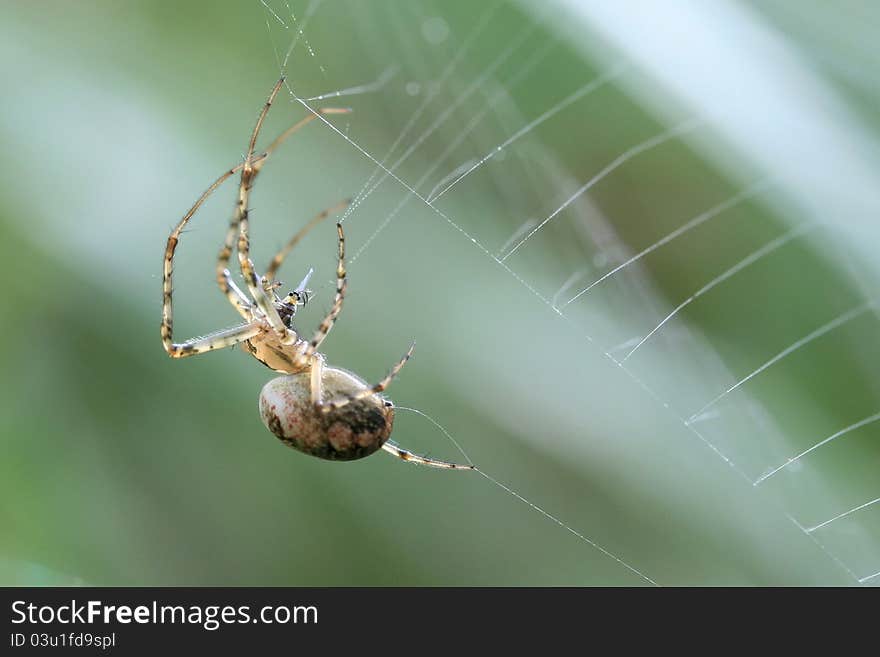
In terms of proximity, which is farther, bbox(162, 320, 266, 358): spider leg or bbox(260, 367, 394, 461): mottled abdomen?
bbox(162, 320, 266, 358): spider leg

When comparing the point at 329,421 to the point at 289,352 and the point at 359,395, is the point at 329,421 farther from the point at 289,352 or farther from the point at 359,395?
the point at 289,352

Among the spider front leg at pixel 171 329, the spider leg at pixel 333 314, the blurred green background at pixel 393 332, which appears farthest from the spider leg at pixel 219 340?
the blurred green background at pixel 393 332

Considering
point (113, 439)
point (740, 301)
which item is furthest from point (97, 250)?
point (740, 301)

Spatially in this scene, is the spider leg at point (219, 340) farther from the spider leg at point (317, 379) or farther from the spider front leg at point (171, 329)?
the spider leg at point (317, 379)

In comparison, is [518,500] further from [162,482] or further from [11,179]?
[11,179]

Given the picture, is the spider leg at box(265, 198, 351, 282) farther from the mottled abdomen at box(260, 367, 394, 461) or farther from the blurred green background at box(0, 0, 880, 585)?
the blurred green background at box(0, 0, 880, 585)

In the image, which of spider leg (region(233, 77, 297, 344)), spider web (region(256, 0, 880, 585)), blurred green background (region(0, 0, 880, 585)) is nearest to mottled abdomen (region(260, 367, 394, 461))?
spider leg (region(233, 77, 297, 344))

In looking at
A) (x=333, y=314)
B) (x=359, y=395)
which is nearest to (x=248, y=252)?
(x=333, y=314)
